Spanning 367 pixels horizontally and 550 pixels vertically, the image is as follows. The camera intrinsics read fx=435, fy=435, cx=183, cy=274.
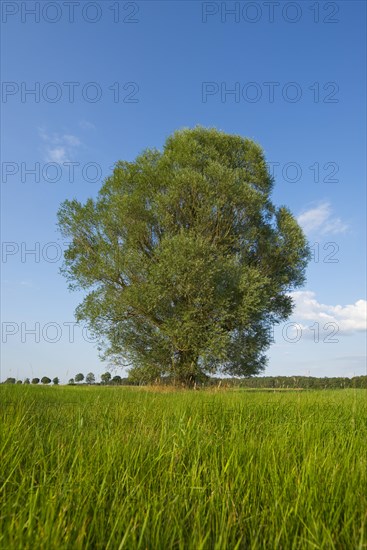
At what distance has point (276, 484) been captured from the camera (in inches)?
120

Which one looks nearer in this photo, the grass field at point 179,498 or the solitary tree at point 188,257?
the grass field at point 179,498

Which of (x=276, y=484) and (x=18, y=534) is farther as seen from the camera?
(x=276, y=484)

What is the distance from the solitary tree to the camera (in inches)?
853

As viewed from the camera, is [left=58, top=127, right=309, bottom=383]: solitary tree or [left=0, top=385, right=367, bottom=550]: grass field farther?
[left=58, top=127, right=309, bottom=383]: solitary tree

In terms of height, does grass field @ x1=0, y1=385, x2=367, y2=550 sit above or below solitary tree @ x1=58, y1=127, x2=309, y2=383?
below

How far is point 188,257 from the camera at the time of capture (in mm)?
21188

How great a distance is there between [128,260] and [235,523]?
20854mm

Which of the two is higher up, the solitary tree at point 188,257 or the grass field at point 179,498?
the solitary tree at point 188,257

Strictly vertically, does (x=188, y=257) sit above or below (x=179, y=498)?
above

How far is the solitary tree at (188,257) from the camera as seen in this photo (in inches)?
853

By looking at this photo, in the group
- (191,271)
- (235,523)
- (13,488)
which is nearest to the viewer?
(235,523)

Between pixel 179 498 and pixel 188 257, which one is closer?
pixel 179 498

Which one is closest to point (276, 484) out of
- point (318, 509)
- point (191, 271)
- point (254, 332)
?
point (318, 509)

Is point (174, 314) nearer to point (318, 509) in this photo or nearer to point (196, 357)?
point (196, 357)
